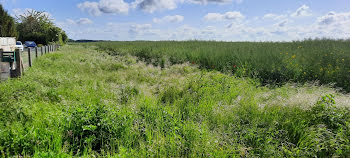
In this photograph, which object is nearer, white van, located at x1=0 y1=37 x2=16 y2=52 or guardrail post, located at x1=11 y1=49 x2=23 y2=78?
white van, located at x1=0 y1=37 x2=16 y2=52

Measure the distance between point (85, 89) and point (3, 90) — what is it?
1.77 meters

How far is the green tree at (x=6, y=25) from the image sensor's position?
2862 cm

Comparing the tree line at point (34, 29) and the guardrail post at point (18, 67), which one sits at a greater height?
the tree line at point (34, 29)

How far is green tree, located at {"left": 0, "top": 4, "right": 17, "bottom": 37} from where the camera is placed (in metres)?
28.6

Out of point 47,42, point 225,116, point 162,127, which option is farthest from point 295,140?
point 47,42

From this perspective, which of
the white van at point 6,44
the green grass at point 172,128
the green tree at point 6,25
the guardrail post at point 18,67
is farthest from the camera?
the green tree at point 6,25

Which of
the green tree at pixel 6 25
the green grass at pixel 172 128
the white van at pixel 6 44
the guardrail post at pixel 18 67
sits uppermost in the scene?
the green tree at pixel 6 25

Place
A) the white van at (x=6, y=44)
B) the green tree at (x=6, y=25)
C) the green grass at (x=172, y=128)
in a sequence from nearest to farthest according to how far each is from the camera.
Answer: the green grass at (x=172, y=128)
the white van at (x=6, y=44)
the green tree at (x=6, y=25)

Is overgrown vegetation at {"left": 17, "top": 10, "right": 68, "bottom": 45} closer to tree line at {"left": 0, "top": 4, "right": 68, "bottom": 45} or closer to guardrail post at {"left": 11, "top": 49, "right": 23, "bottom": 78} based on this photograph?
tree line at {"left": 0, "top": 4, "right": 68, "bottom": 45}

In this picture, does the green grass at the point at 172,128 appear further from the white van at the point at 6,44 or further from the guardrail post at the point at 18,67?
the white van at the point at 6,44

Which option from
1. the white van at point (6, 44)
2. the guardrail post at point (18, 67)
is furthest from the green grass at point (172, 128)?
the white van at point (6, 44)

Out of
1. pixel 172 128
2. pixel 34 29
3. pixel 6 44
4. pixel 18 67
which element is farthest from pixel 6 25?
pixel 172 128

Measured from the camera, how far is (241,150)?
287 centimetres

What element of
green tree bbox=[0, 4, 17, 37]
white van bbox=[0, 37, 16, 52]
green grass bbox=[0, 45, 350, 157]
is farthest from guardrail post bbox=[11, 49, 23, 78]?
green tree bbox=[0, 4, 17, 37]
